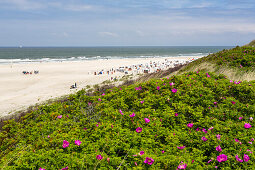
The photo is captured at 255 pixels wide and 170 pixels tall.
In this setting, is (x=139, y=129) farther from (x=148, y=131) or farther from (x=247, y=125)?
(x=247, y=125)

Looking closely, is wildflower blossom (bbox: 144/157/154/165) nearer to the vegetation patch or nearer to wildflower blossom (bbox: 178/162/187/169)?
the vegetation patch

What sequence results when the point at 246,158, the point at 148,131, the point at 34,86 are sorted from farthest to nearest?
the point at 34,86 → the point at 148,131 → the point at 246,158

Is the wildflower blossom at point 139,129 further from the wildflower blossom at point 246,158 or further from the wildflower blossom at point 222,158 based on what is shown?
the wildflower blossom at point 246,158

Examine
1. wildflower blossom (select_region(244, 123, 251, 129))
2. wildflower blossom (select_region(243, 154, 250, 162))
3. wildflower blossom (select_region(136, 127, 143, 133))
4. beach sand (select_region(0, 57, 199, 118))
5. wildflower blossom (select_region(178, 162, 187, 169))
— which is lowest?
beach sand (select_region(0, 57, 199, 118))

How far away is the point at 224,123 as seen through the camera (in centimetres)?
359

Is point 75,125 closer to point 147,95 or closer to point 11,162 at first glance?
point 11,162

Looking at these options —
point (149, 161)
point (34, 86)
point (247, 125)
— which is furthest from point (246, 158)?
point (34, 86)

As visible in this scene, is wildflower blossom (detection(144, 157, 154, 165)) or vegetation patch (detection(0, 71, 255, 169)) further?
vegetation patch (detection(0, 71, 255, 169))

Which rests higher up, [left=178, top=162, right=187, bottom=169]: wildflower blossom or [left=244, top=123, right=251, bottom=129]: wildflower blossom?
[left=244, top=123, right=251, bottom=129]: wildflower blossom

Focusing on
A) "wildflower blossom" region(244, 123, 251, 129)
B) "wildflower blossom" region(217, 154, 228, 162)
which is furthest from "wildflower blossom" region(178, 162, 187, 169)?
"wildflower blossom" region(244, 123, 251, 129)

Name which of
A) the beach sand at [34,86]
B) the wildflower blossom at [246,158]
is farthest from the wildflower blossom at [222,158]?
the beach sand at [34,86]

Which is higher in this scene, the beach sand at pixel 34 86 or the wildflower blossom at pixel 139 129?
the wildflower blossom at pixel 139 129

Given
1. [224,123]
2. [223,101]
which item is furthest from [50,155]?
[223,101]

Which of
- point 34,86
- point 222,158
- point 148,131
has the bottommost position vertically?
point 34,86
